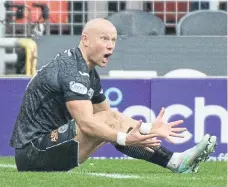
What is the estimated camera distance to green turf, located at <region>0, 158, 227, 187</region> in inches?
352

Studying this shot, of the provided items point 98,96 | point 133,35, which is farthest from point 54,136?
point 133,35

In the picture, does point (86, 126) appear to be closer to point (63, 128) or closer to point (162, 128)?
point (63, 128)

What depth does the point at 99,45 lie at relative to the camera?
379 inches

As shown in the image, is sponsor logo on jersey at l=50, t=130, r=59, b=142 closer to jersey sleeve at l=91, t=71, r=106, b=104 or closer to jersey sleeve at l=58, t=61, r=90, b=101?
jersey sleeve at l=58, t=61, r=90, b=101

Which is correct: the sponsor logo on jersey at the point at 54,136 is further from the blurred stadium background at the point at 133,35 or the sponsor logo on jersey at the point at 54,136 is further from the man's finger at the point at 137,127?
the blurred stadium background at the point at 133,35

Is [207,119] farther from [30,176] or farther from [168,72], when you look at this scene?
[30,176]

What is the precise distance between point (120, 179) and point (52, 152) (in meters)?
0.59

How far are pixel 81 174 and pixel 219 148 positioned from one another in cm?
351

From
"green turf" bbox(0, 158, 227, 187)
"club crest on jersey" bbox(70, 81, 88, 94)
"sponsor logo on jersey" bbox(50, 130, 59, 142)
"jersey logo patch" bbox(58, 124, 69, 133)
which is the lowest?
"green turf" bbox(0, 158, 227, 187)

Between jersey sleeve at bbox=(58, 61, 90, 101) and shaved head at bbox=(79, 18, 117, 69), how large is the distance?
228 mm

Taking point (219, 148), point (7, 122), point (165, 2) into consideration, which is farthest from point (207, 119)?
point (165, 2)

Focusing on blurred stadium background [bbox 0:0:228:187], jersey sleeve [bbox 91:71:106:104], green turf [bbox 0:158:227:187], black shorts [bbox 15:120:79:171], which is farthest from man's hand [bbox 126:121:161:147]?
blurred stadium background [bbox 0:0:228:187]

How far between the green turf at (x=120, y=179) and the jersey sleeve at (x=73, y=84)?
1.90 ft

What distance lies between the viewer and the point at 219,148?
12883mm
